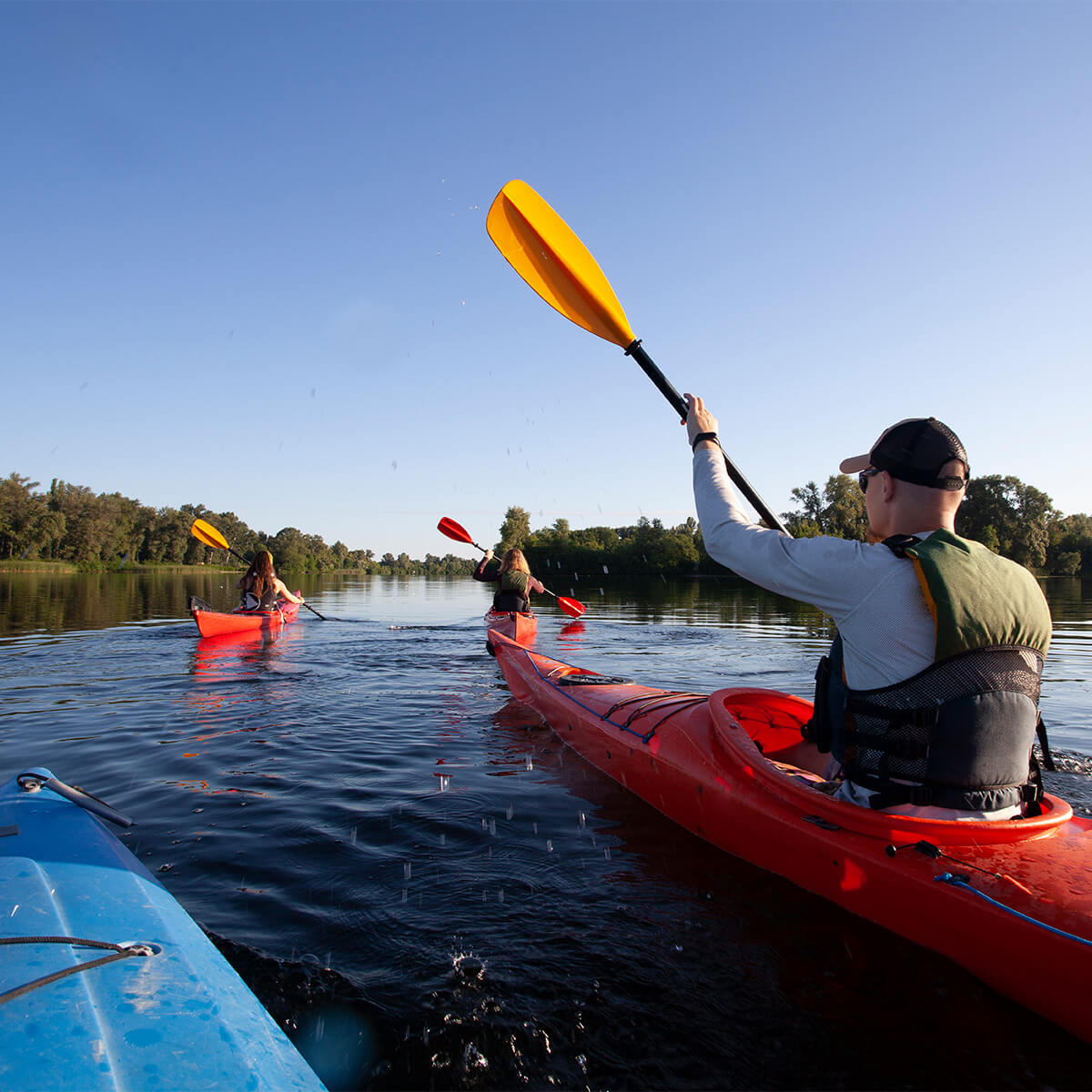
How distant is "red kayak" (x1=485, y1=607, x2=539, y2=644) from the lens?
36.8ft

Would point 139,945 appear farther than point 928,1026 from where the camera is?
No

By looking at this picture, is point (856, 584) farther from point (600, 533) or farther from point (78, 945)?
point (600, 533)

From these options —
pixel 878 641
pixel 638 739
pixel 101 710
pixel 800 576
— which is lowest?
pixel 101 710

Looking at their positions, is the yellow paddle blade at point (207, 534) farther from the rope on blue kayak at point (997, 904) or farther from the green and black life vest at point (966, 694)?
the rope on blue kayak at point (997, 904)

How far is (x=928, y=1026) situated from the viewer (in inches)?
83.4

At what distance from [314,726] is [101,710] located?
2.28 metres

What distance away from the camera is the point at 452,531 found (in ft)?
47.2

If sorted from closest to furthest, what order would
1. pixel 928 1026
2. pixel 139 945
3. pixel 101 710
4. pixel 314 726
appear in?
pixel 139 945 < pixel 928 1026 < pixel 314 726 < pixel 101 710

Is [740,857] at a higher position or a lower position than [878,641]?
lower

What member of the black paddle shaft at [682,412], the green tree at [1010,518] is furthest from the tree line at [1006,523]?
the black paddle shaft at [682,412]

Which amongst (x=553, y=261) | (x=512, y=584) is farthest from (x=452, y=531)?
(x=553, y=261)

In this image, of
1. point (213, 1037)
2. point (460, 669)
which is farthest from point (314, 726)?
point (213, 1037)

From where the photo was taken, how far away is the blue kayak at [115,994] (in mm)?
1409

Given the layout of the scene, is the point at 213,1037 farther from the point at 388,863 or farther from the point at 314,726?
the point at 314,726
